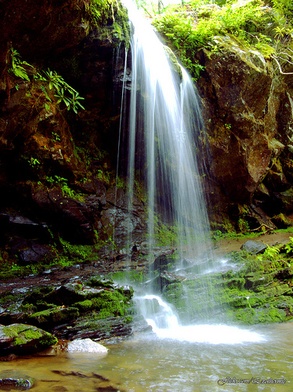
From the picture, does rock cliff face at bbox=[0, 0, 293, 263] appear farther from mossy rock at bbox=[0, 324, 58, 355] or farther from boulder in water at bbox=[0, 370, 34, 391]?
boulder in water at bbox=[0, 370, 34, 391]

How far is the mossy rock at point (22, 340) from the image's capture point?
3.57m

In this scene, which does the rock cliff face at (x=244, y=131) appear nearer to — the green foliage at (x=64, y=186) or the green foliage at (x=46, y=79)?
the green foliage at (x=64, y=186)

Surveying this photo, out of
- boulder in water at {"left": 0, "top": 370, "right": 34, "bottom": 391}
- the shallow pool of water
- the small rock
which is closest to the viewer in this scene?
boulder in water at {"left": 0, "top": 370, "right": 34, "bottom": 391}

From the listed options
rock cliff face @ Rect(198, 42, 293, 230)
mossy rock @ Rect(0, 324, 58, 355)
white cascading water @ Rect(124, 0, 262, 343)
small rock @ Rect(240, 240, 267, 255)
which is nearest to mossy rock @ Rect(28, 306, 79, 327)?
mossy rock @ Rect(0, 324, 58, 355)

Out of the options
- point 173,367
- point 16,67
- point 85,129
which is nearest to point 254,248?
point 173,367

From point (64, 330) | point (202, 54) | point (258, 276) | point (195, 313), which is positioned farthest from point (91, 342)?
point (202, 54)

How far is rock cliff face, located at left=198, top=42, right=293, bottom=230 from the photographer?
35.9 feet

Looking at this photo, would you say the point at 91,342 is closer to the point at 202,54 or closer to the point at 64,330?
the point at 64,330

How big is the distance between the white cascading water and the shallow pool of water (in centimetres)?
375

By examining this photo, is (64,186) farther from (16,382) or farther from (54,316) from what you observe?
(16,382)

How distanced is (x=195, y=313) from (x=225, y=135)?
7.60 m

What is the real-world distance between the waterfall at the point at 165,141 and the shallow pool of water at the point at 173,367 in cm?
512

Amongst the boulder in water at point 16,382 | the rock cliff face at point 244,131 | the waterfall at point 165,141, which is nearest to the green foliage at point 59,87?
the waterfall at point 165,141

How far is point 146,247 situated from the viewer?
32.8 feet
